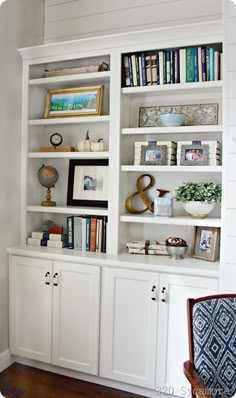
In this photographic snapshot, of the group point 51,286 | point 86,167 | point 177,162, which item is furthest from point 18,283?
point 177,162

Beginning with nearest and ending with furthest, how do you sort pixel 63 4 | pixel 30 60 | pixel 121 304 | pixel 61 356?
1. pixel 121 304
2. pixel 61 356
3. pixel 30 60
4. pixel 63 4

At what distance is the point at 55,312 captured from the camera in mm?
2746

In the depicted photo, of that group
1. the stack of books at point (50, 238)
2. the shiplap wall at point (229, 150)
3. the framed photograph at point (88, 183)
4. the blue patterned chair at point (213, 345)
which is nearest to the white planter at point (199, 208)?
the shiplap wall at point (229, 150)

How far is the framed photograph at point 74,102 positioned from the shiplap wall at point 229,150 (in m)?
0.98

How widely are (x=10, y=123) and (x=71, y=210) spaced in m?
0.80

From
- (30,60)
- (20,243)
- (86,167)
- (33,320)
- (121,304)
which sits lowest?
(33,320)

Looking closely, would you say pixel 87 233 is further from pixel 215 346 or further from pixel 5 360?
pixel 215 346

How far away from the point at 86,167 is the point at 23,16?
49.6 inches

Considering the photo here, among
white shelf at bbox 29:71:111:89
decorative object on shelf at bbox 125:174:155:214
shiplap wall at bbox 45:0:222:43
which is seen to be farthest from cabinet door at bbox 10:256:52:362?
shiplap wall at bbox 45:0:222:43

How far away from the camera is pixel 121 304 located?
255 cm

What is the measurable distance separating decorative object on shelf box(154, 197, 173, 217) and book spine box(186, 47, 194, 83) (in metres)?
0.80

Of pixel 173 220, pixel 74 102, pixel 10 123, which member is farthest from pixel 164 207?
pixel 10 123

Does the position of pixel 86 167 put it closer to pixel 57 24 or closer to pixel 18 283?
pixel 18 283

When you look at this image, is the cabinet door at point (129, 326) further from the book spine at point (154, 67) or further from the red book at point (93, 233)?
the book spine at point (154, 67)
